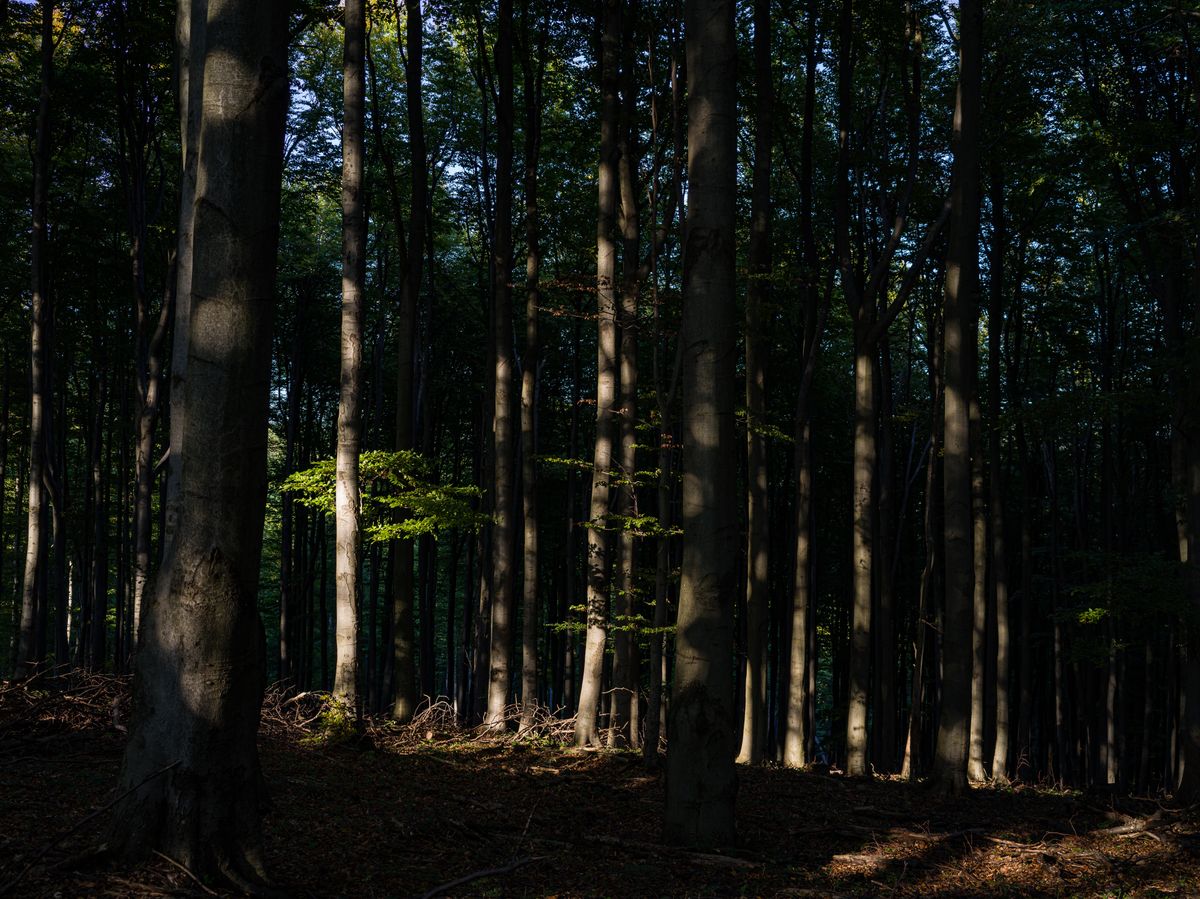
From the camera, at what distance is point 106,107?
17.5m

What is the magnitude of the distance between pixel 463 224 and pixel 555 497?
9586 millimetres

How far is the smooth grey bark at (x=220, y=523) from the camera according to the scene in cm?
415

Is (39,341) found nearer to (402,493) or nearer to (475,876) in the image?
(402,493)

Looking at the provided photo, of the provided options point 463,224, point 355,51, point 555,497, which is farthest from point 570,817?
point 555,497

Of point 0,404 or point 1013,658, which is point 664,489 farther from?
point 0,404

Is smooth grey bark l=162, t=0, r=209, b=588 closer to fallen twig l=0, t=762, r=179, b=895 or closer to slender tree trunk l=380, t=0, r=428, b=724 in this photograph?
fallen twig l=0, t=762, r=179, b=895

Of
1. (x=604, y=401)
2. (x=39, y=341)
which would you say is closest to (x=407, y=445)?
(x=604, y=401)

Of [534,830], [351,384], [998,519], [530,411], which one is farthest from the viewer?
[998,519]

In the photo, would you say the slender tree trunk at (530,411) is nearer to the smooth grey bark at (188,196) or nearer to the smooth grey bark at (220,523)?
the smooth grey bark at (188,196)

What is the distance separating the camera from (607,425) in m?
12.0

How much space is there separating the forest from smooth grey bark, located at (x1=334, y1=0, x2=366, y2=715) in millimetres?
55

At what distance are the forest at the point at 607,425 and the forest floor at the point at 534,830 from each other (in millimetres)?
62

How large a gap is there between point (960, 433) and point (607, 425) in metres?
4.55

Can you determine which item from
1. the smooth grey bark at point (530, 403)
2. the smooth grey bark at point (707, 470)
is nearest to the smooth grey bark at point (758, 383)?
the smooth grey bark at point (530, 403)
